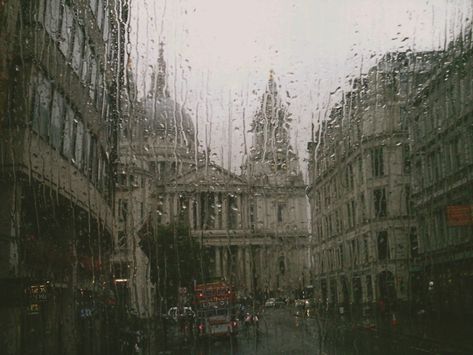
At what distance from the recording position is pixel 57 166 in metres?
13.1

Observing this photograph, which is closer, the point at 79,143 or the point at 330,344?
the point at 330,344

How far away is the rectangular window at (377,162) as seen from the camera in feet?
62.3

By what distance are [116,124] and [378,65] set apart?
818 centimetres

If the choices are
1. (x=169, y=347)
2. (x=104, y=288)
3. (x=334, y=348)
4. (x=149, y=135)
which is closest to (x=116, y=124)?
(x=149, y=135)

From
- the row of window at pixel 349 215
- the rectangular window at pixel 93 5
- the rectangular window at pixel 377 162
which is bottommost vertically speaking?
the row of window at pixel 349 215

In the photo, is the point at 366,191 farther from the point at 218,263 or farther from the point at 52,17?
the point at 218,263

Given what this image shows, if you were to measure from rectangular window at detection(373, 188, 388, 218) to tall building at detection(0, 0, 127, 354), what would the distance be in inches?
325

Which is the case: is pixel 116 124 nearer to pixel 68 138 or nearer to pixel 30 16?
pixel 68 138

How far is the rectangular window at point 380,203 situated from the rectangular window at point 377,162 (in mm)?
1092

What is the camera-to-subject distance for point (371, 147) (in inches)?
730

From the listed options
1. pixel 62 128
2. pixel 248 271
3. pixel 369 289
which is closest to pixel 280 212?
pixel 248 271

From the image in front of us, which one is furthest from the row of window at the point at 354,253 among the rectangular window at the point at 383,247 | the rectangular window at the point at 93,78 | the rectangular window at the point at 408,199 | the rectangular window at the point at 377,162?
the rectangular window at the point at 93,78

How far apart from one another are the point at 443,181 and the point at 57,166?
12.1 m

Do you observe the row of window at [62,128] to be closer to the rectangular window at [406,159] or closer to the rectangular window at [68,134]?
the rectangular window at [68,134]
